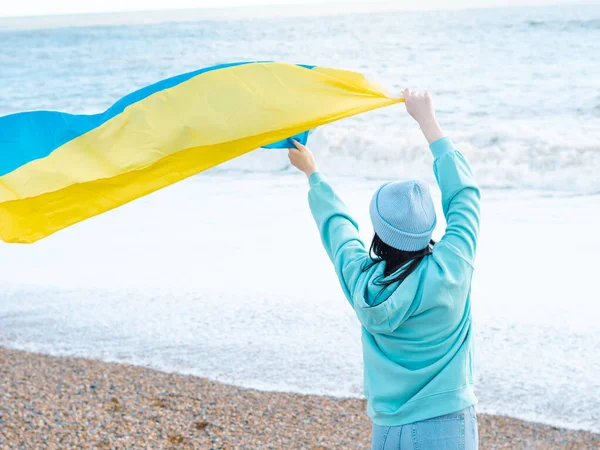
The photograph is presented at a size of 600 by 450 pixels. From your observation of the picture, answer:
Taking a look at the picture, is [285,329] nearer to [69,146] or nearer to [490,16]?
[69,146]

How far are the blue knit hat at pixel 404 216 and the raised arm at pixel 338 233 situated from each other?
0.15 meters

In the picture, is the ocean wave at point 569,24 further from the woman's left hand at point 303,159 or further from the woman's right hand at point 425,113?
the woman's right hand at point 425,113

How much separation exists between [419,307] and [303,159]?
0.90 metres

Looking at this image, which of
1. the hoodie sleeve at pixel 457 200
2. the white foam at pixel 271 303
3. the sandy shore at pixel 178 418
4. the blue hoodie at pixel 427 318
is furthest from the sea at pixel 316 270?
the hoodie sleeve at pixel 457 200

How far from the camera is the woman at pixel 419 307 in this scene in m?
1.98

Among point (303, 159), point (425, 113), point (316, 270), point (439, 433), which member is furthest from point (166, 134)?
point (316, 270)

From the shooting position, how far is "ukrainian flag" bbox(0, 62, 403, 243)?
108 inches

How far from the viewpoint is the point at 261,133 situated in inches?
107

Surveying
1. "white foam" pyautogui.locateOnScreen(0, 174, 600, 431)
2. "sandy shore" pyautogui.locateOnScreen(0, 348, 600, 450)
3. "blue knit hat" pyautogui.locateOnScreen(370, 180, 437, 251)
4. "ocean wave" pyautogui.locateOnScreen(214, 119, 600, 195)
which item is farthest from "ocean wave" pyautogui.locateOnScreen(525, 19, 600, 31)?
"blue knit hat" pyautogui.locateOnScreen(370, 180, 437, 251)

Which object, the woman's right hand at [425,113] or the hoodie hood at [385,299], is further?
the woman's right hand at [425,113]

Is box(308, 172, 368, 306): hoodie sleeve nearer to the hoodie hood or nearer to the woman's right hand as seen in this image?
the hoodie hood

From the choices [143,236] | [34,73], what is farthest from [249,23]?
[143,236]

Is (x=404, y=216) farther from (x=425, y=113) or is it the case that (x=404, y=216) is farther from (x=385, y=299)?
(x=425, y=113)

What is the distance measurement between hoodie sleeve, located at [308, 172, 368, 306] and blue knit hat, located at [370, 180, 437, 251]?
155 mm
